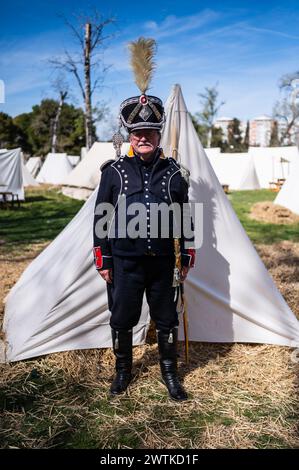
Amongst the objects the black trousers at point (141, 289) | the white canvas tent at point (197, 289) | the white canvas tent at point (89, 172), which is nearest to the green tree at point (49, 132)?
the white canvas tent at point (89, 172)

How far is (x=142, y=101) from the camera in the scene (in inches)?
112

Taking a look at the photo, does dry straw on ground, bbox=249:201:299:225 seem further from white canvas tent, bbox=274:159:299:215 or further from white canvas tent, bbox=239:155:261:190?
white canvas tent, bbox=239:155:261:190

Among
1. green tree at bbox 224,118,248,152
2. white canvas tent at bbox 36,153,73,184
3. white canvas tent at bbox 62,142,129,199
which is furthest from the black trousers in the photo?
green tree at bbox 224,118,248,152

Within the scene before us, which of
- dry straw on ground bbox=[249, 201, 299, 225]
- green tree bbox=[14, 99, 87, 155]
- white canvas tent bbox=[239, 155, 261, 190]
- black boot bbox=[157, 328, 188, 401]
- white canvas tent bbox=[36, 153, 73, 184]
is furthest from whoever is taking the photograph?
green tree bbox=[14, 99, 87, 155]

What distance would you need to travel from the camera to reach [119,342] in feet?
10.0

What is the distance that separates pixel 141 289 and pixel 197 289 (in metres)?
0.91

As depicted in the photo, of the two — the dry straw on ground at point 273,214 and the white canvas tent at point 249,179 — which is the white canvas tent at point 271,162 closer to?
the white canvas tent at point 249,179

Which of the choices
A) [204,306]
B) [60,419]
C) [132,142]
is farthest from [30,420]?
[132,142]

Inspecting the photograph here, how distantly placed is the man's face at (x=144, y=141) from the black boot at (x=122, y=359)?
1.30 metres

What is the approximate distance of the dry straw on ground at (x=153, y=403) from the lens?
2.58m

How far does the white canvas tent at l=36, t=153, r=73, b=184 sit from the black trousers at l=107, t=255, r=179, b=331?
24455 mm

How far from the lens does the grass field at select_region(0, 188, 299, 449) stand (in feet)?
8.46

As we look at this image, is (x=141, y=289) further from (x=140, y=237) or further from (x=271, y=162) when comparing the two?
(x=271, y=162)
